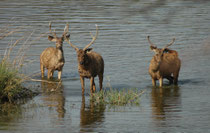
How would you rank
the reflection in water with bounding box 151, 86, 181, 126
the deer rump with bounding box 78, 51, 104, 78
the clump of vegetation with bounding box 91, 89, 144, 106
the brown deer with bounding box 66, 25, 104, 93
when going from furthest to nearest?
1. the deer rump with bounding box 78, 51, 104, 78
2. the brown deer with bounding box 66, 25, 104, 93
3. the clump of vegetation with bounding box 91, 89, 144, 106
4. the reflection in water with bounding box 151, 86, 181, 126

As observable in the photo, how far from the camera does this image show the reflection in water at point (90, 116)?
9.36 meters

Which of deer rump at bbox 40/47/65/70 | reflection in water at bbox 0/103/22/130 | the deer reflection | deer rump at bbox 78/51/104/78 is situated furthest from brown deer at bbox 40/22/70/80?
reflection in water at bbox 0/103/22/130

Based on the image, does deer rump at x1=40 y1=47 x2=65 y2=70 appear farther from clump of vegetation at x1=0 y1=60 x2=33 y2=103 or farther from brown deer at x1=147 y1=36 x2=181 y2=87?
clump of vegetation at x1=0 y1=60 x2=33 y2=103

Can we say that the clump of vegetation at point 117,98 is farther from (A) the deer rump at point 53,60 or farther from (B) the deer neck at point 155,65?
(A) the deer rump at point 53,60

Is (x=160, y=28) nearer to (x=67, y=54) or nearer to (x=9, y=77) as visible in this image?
(x=67, y=54)

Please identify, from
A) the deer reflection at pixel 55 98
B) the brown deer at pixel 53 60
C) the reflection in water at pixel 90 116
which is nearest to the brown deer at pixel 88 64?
the deer reflection at pixel 55 98

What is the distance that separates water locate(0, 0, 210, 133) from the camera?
5.47 metres

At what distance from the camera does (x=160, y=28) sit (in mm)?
29188

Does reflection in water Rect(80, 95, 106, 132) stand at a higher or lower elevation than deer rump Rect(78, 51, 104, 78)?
lower

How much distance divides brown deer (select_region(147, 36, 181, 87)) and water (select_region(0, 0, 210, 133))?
442 millimetres

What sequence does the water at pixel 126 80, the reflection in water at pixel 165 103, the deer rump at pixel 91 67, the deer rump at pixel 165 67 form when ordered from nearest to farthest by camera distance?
the water at pixel 126 80 → the reflection in water at pixel 165 103 → the deer rump at pixel 91 67 → the deer rump at pixel 165 67

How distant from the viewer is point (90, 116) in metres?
10.4

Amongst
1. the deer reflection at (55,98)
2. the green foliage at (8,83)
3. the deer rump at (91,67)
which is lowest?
the deer reflection at (55,98)

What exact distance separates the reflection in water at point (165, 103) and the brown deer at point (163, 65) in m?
0.44
